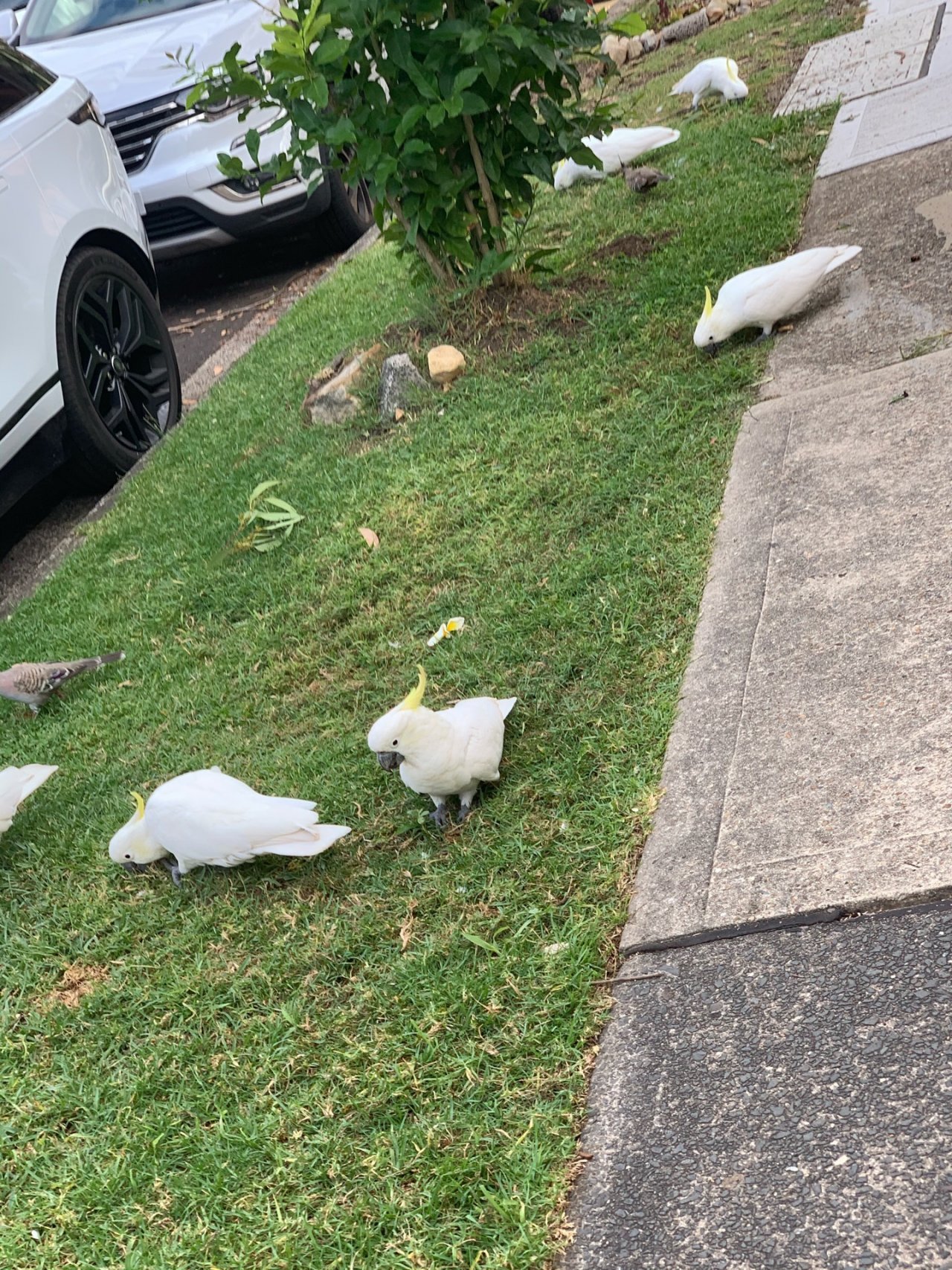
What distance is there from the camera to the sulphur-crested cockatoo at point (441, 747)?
2.52 meters

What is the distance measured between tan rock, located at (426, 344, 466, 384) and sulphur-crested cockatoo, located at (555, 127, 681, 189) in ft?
7.54

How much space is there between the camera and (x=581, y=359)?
453 centimetres

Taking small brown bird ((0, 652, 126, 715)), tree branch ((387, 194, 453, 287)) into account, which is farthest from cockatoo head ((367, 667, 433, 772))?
tree branch ((387, 194, 453, 287))

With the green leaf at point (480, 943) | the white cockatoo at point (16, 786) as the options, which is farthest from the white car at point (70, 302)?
the green leaf at point (480, 943)

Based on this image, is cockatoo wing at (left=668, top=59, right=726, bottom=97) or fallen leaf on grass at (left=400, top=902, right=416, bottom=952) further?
cockatoo wing at (left=668, top=59, right=726, bottom=97)

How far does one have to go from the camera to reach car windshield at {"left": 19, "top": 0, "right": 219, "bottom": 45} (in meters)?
7.37

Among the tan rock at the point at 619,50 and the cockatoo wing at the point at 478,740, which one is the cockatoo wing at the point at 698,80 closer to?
the tan rock at the point at 619,50

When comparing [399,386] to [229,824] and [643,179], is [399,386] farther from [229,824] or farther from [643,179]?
[229,824]

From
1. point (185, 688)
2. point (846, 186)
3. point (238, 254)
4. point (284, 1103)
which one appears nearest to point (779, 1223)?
point (284, 1103)

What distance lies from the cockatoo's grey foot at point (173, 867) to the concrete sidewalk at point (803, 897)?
1235mm

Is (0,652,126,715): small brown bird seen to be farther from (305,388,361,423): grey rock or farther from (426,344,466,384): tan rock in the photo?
(426,344,466,384): tan rock

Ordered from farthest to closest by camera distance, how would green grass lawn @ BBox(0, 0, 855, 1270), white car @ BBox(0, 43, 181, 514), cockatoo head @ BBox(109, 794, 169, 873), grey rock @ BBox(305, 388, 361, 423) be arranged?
grey rock @ BBox(305, 388, 361, 423) → white car @ BBox(0, 43, 181, 514) → cockatoo head @ BBox(109, 794, 169, 873) → green grass lawn @ BBox(0, 0, 855, 1270)

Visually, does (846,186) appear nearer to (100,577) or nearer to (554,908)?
(100,577)

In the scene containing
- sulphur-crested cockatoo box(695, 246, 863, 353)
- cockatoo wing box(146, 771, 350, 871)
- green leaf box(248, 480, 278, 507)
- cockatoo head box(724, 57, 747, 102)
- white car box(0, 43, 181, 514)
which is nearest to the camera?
cockatoo wing box(146, 771, 350, 871)
